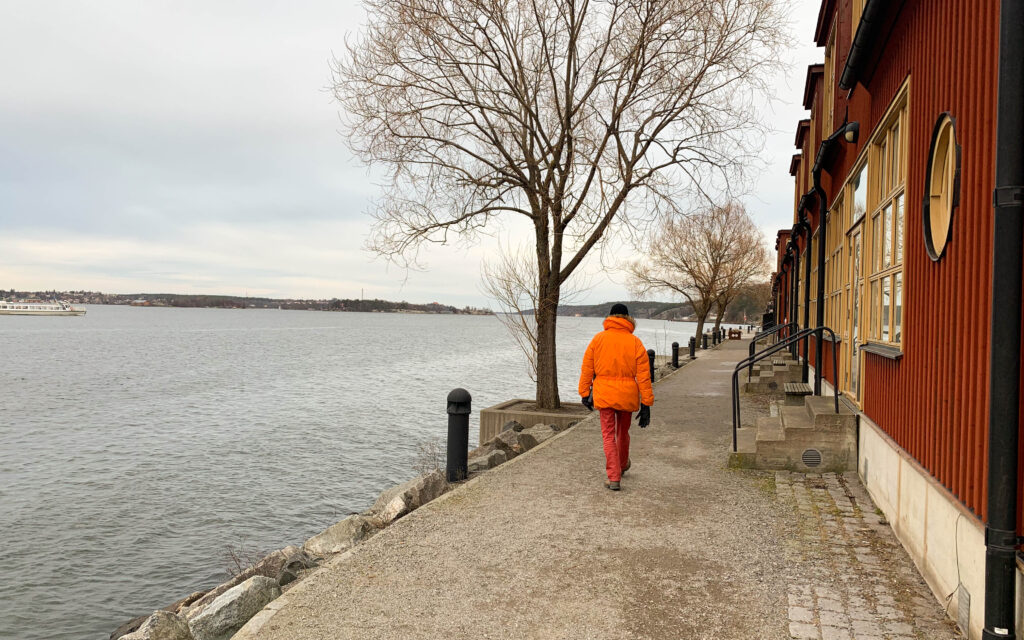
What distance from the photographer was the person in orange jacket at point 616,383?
7051 mm

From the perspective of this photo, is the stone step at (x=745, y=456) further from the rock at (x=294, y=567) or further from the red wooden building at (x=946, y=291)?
the rock at (x=294, y=567)

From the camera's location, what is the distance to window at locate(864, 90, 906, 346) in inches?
237

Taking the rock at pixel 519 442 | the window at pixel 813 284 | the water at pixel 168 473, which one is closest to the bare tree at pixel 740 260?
the water at pixel 168 473

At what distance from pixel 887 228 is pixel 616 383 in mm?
2967

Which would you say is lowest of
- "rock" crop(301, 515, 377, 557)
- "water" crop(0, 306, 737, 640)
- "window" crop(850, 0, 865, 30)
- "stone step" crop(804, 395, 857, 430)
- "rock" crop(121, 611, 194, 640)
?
"water" crop(0, 306, 737, 640)

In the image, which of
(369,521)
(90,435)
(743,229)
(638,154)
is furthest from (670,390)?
(743,229)

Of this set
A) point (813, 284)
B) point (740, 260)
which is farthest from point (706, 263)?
point (813, 284)

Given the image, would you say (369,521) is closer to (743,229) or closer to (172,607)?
(172,607)

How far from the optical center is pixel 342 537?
6676mm

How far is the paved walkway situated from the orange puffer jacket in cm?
89

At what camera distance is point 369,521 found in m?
6.91

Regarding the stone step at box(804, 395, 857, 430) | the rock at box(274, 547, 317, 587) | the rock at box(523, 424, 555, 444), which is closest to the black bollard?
the rock at box(274, 547, 317, 587)

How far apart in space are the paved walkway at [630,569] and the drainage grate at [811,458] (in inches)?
9.1

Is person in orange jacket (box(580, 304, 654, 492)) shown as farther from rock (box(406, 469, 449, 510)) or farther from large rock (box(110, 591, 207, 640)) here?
large rock (box(110, 591, 207, 640))
